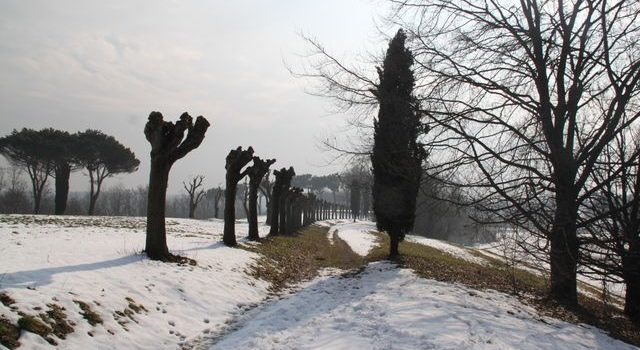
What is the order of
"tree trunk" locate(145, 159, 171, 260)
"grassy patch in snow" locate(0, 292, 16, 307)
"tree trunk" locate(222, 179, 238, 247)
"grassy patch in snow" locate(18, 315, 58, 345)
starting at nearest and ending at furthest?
"grassy patch in snow" locate(18, 315, 58, 345)
"grassy patch in snow" locate(0, 292, 16, 307)
"tree trunk" locate(145, 159, 171, 260)
"tree trunk" locate(222, 179, 238, 247)

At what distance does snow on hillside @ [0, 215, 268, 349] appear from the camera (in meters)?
6.23

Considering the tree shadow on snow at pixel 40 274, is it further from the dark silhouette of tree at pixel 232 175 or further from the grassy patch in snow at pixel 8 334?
the dark silhouette of tree at pixel 232 175

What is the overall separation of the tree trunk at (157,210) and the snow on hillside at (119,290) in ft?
1.79

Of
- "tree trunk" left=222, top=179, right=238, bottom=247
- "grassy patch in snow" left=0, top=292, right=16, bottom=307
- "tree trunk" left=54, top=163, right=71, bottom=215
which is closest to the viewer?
"grassy patch in snow" left=0, top=292, right=16, bottom=307

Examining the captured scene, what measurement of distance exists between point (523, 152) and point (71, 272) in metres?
10.1

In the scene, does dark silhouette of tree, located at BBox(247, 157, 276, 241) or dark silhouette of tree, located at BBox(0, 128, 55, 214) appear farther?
dark silhouette of tree, located at BBox(0, 128, 55, 214)

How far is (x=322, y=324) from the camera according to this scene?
7973 mm

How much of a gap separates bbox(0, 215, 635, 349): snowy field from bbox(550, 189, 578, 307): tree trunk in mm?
1160

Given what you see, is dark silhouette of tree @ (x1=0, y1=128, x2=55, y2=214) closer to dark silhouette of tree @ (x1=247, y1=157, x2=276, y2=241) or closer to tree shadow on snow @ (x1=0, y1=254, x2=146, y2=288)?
dark silhouette of tree @ (x1=247, y1=157, x2=276, y2=241)

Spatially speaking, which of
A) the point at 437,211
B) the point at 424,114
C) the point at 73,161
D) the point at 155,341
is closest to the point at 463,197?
the point at 437,211

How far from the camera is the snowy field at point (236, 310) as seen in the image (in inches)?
259

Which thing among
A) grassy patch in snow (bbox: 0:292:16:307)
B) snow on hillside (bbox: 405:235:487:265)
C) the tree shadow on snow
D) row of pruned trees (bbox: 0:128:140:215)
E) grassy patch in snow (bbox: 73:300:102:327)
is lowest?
snow on hillside (bbox: 405:235:487:265)

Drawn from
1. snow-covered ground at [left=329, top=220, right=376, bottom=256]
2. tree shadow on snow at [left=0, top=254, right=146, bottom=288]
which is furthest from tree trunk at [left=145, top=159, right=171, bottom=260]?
snow-covered ground at [left=329, top=220, right=376, bottom=256]

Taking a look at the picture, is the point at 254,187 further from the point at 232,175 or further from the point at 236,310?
the point at 236,310
